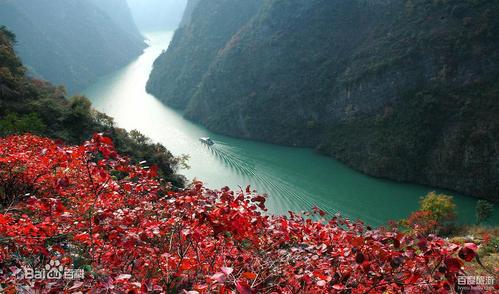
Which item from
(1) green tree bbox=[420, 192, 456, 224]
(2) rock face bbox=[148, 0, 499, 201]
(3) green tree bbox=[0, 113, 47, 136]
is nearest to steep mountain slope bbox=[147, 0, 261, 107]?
(2) rock face bbox=[148, 0, 499, 201]

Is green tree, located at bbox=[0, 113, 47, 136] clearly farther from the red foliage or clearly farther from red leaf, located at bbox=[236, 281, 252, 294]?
red leaf, located at bbox=[236, 281, 252, 294]

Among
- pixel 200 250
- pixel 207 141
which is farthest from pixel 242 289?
pixel 207 141

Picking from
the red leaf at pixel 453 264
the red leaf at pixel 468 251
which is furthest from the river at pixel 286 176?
the red leaf at pixel 468 251

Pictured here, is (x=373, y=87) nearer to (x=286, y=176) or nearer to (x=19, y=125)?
(x=286, y=176)

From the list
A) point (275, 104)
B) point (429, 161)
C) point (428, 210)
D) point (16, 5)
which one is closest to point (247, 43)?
point (275, 104)

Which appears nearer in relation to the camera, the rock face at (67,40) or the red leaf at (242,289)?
the red leaf at (242,289)

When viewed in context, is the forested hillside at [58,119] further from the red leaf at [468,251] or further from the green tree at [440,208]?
the red leaf at [468,251]
